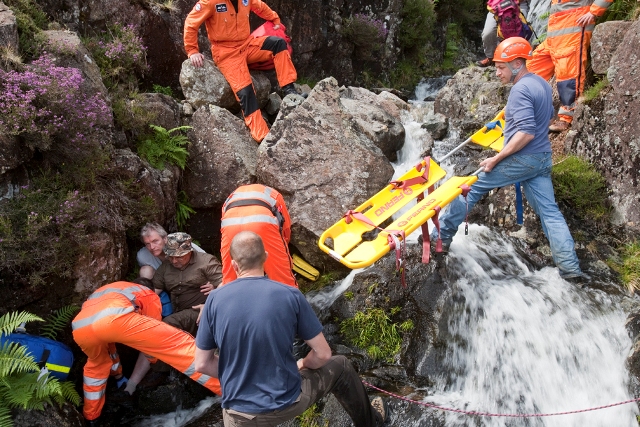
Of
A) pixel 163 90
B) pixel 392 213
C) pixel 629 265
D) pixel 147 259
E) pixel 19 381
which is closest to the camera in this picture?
pixel 19 381

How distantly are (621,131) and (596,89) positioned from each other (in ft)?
2.27

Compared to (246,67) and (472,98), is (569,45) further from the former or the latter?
(246,67)

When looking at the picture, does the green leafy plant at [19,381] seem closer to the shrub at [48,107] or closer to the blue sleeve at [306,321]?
the shrub at [48,107]

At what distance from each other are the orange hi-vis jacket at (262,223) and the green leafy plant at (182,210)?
2.14 metres

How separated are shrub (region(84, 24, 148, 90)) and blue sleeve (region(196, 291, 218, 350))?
15.8ft

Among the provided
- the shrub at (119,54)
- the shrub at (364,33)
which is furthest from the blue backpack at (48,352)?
the shrub at (364,33)

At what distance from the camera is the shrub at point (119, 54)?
22.9ft

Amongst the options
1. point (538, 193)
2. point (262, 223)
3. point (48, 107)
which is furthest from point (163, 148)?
point (538, 193)

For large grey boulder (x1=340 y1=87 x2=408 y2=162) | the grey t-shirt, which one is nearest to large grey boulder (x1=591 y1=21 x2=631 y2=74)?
large grey boulder (x1=340 y1=87 x2=408 y2=162)

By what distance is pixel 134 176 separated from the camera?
6047 mm

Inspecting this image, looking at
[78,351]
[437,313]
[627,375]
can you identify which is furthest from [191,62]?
[627,375]

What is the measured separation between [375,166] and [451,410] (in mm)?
3360

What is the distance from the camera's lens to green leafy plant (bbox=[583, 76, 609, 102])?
6.14 m

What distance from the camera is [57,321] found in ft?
17.3
